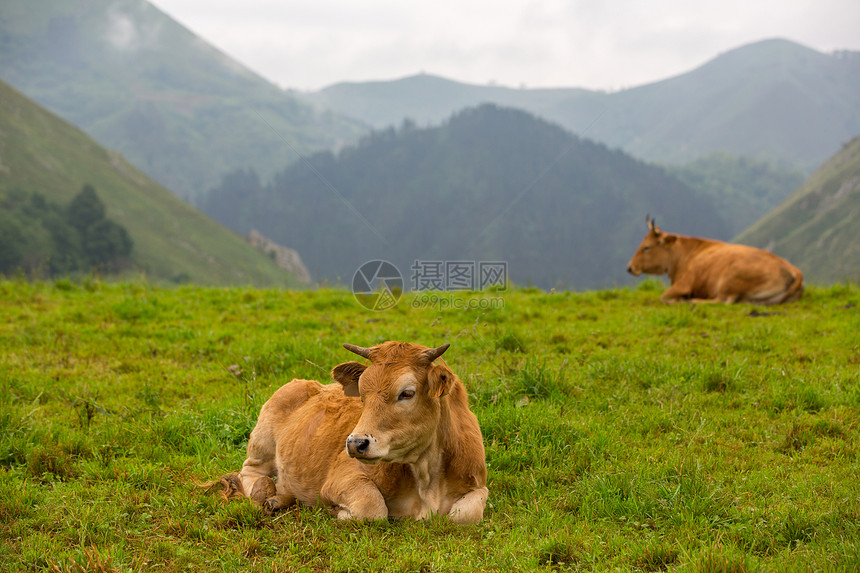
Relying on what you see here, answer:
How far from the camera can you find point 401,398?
487 centimetres

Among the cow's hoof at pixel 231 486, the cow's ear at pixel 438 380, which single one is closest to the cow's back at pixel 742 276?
the cow's ear at pixel 438 380

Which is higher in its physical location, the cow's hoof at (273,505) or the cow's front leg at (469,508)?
the cow's front leg at (469,508)

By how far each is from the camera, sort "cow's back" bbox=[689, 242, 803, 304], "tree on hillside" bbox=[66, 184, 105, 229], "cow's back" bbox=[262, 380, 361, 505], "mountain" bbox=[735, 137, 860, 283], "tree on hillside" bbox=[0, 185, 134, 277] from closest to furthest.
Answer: "cow's back" bbox=[262, 380, 361, 505]
"cow's back" bbox=[689, 242, 803, 304]
"tree on hillside" bbox=[0, 185, 134, 277]
"tree on hillside" bbox=[66, 184, 105, 229]
"mountain" bbox=[735, 137, 860, 283]

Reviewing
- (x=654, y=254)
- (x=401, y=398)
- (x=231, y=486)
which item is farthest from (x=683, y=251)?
(x=231, y=486)

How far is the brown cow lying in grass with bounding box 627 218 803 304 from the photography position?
1348 cm

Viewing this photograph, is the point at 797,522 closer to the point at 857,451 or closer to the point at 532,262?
the point at 857,451

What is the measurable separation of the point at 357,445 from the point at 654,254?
46.0ft

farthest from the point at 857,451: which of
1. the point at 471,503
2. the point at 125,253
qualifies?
the point at 125,253

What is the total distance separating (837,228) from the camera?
16562cm

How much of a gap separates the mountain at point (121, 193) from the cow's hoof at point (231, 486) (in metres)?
121

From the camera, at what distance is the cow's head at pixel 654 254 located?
16688mm

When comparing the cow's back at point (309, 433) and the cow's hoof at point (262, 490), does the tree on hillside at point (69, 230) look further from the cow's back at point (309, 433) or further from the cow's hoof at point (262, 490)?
the cow's hoof at point (262, 490)

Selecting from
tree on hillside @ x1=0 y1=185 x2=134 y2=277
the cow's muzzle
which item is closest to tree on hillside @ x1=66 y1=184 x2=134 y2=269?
tree on hillside @ x1=0 y1=185 x2=134 y2=277

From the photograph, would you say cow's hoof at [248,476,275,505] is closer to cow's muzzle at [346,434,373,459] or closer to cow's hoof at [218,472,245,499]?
cow's hoof at [218,472,245,499]
